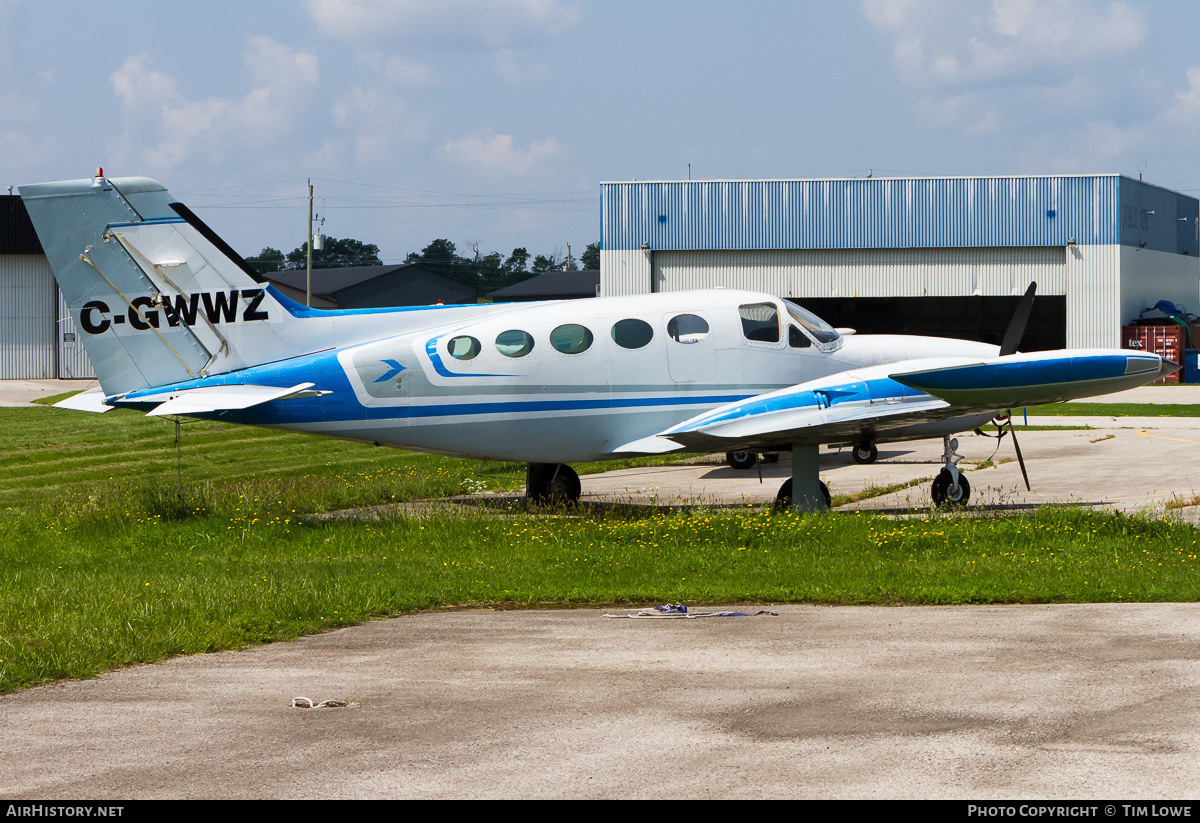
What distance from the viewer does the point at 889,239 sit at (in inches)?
2206

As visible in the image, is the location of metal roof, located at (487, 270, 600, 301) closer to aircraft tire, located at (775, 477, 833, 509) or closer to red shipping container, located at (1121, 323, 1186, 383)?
red shipping container, located at (1121, 323, 1186, 383)

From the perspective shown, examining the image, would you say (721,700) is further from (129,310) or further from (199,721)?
(129,310)

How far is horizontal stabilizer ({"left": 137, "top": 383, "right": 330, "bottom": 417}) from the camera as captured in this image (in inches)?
584

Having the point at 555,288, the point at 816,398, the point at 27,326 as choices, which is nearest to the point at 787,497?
the point at 816,398

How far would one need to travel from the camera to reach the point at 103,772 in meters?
5.80

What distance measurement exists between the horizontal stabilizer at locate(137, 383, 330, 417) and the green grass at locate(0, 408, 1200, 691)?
4.96ft

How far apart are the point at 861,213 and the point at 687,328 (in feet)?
138

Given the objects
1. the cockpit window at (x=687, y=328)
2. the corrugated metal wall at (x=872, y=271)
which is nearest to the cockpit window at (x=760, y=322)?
the cockpit window at (x=687, y=328)

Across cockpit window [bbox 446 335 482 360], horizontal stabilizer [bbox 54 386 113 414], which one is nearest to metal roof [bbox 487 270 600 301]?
horizontal stabilizer [bbox 54 386 113 414]

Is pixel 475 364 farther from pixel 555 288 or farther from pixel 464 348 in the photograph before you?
pixel 555 288

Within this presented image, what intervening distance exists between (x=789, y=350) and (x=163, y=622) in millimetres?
9548

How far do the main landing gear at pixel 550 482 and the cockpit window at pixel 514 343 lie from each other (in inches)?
108

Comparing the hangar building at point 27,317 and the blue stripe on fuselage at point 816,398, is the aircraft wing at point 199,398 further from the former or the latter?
the hangar building at point 27,317
